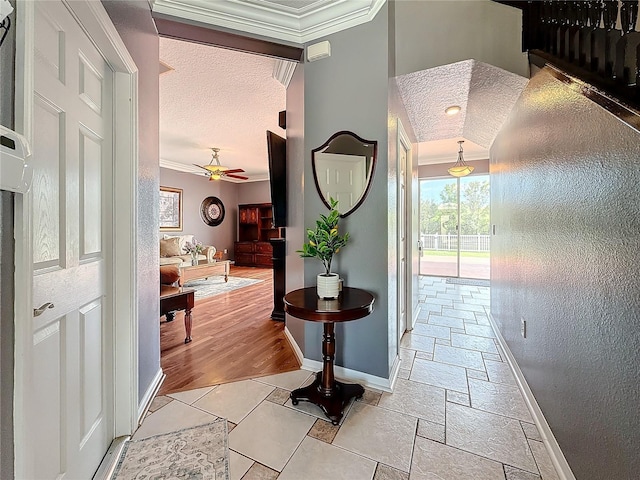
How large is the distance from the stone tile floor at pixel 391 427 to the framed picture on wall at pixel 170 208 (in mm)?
6056

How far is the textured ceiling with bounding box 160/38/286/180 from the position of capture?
8.77ft

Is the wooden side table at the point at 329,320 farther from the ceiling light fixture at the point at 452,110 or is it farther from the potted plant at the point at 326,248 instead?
the ceiling light fixture at the point at 452,110

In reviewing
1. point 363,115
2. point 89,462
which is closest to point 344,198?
point 363,115

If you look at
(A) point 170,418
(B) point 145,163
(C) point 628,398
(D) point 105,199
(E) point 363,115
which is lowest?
(A) point 170,418

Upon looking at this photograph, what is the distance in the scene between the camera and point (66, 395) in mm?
1133

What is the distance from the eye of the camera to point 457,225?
250 inches

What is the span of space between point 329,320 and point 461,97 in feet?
7.20

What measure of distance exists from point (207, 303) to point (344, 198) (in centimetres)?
320

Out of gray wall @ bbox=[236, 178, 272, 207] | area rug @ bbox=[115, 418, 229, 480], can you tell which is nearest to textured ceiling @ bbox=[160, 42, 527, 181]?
area rug @ bbox=[115, 418, 229, 480]

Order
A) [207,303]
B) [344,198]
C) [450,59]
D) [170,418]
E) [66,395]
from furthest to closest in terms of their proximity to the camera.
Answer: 1. [207,303]
2. [344,198]
3. [450,59]
4. [170,418]
5. [66,395]

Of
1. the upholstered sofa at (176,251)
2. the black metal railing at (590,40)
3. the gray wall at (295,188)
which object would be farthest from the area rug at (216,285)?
the black metal railing at (590,40)

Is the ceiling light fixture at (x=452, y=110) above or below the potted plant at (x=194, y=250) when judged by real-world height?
above

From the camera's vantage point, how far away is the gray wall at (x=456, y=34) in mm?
1973

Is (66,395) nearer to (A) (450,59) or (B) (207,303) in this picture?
(A) (450,59)
